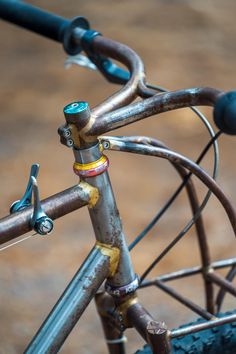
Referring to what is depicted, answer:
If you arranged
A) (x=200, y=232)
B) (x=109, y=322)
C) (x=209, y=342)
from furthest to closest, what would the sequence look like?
(x=200, y=232) → (x=109, y=322) → (x=209, y=342)

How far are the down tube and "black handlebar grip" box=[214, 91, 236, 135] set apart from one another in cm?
26

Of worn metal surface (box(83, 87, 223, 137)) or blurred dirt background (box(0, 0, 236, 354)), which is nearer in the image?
worn metal surface (box(83, 87, 223, 137))

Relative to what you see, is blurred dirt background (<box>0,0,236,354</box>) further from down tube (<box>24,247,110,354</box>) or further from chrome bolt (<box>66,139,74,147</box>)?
chrome bolt (<box>66,139,74,147</box>)

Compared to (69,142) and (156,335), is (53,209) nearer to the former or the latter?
(69,142)

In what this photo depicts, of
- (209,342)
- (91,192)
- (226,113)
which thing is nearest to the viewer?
(226,113)

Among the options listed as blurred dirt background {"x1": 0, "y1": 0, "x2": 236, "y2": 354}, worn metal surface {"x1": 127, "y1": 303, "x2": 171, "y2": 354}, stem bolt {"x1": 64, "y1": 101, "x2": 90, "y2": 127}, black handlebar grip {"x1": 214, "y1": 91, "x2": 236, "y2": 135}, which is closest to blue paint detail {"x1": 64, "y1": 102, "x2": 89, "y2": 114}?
stem bolt {"x1": 64, "y1": 101, "x2": 90, "y2": 127}

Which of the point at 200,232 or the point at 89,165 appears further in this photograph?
the point at 200,232

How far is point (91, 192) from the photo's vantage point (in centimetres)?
84

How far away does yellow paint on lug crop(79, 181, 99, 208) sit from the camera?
833 millimetres

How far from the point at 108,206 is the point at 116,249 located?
Result: 0.23 ft

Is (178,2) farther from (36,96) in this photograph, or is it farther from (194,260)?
(194,260)

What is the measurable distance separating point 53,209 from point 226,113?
22cm

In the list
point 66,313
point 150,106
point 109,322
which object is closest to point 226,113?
point 150,106

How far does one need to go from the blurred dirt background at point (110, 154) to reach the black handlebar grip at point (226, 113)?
114 centimetres
